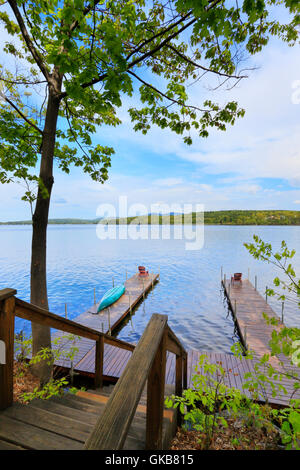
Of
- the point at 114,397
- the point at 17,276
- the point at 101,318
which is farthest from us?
the point at 17,276

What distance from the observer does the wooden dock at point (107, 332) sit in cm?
787

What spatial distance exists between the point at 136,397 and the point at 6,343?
1569 millimetres

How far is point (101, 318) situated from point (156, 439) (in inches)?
524

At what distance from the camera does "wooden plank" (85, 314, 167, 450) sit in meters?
0.86

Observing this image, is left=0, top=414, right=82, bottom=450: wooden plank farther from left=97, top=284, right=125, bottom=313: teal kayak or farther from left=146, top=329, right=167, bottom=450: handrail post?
left=97, top=284, right=125, bottom=313: teal kayak

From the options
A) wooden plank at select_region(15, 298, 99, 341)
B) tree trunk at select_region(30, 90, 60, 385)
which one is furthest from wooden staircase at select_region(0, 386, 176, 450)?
tree trunk at select_region(30, 90, 60, 385)

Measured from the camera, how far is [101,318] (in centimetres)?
1388

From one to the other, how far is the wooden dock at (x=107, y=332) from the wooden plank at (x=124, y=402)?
2.41 meters

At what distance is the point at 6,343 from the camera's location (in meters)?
1.96

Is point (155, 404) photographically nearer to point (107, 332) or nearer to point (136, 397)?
point (136, 397)

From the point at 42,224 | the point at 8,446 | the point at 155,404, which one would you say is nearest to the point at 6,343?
the point at 8,446

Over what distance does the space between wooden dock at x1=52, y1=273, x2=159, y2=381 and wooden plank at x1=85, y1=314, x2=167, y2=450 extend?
2405 millimetres

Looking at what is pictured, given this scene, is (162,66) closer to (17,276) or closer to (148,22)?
(148,22)
